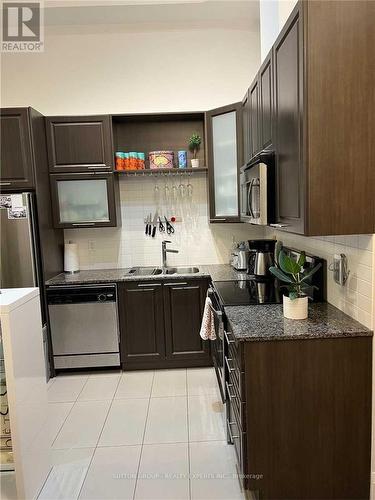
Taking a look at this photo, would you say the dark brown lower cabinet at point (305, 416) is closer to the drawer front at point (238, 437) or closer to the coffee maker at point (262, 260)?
the drawer front at point (238, 437)

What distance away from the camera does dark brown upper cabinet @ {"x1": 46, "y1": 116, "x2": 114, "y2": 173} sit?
343 cm

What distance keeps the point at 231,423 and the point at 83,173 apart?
2578 millimetres

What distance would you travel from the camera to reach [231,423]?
217cm

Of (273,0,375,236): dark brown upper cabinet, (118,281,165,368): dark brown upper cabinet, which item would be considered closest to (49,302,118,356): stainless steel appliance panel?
(118,281,165,368): dark brown upper cabinet

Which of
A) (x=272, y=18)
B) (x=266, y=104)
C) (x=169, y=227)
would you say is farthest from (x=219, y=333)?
(x=272, y=18)

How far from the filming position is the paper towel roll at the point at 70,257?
147 inches

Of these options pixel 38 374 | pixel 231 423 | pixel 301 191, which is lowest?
pixel 231 423

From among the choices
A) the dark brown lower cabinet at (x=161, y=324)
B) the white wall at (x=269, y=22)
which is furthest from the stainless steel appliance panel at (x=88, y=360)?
the white wall at (x=269, y=22)

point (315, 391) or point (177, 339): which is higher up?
point (315, 391)

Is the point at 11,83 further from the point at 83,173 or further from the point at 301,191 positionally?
the point at 301,191

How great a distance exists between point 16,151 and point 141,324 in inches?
76.4

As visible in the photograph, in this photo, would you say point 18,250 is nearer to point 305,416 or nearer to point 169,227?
point 169,227

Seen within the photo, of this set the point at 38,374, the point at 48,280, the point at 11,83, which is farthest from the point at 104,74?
the point at 38,374

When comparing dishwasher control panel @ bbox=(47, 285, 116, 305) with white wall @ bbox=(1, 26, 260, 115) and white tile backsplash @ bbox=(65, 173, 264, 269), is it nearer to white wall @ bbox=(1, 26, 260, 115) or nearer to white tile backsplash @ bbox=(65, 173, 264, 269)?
white tile backsplash @ bbox=(65, 173, 264, 269)
